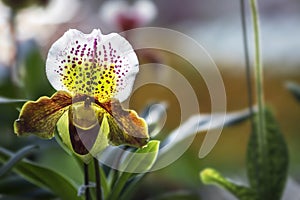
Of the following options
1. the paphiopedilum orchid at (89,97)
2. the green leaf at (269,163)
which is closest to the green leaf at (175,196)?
the green leaf at (269,163)

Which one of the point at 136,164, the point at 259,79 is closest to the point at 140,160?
the point at 136,164

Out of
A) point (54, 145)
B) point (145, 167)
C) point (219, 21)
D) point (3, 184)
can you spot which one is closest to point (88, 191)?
point (145, 167)

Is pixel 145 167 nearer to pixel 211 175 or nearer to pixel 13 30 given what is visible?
pixel 211 175

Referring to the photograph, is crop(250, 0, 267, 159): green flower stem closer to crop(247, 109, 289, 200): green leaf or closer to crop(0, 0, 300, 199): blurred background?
crop(247, 109, 289, 200): green leaf

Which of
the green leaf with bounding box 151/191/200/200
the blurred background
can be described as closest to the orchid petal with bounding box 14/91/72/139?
the blurred background

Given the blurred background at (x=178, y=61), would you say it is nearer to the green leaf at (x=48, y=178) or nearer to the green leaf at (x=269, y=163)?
the green leaf at (x=48, y=178)

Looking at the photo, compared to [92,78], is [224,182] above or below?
below

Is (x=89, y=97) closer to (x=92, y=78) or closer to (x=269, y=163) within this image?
(x=92, y=78)
